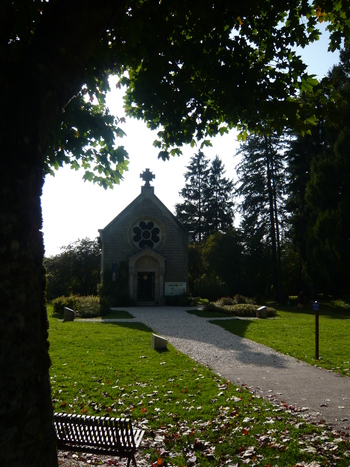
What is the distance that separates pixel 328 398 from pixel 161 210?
25.4m

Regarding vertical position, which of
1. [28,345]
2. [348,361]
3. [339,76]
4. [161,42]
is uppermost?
[339,76]

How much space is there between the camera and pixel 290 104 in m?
5.79

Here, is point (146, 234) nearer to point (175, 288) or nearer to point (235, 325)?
Result: point (175, 288)

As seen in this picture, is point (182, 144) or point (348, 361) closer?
point (182, 144)

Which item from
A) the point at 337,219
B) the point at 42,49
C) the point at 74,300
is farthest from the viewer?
the point at 337,219

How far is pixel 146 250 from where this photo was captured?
3041cm

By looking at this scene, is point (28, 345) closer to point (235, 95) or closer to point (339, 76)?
point (235, 95)

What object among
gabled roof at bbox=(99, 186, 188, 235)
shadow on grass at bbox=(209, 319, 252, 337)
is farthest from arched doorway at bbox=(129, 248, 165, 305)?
shadow on grass at bbox=(209, 319, 252, 337)

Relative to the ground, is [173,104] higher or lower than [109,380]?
higher

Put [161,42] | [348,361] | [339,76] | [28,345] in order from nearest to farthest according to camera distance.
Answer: [28,345]
[161,42]
[348,361]
[339,76]

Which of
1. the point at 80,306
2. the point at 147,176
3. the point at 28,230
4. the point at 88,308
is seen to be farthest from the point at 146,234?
the point at 28,230

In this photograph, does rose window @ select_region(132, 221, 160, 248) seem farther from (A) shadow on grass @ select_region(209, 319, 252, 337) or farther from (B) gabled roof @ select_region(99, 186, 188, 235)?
(A) shadow on grass @ select_region(209, 319, 252, 337)

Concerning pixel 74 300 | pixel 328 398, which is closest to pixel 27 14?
pixel 328 398

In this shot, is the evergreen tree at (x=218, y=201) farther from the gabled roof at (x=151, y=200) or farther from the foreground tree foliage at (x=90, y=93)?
the foreground tree foliage at (x=90, y=93)
